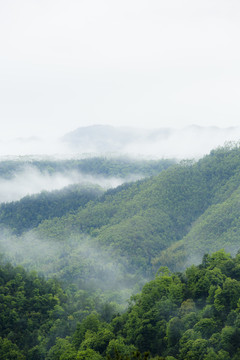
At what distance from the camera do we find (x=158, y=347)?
62.7 meters

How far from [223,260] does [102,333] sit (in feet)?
70.7

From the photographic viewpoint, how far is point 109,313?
81.7m

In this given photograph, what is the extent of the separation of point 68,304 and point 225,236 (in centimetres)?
9150

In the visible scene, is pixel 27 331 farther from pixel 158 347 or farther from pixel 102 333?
pixel 158 347

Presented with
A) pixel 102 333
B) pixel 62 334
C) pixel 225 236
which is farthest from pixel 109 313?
pixel 225 236

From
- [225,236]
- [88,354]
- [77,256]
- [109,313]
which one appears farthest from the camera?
[77,256]

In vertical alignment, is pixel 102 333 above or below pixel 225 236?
above

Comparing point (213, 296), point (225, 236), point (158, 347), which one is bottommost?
point (225, 236)

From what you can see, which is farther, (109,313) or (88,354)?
(109,313)

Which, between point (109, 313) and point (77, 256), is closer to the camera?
point (109, 313)

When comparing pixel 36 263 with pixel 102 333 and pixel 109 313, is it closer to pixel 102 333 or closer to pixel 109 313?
pixel 109 313

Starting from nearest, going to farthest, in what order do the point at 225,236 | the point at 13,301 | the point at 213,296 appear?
1. the point at 213,296
2. the point at 13,301
3. the point at 225,236

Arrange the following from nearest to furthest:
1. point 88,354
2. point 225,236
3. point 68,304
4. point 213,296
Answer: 1. point 88,354
2. point 213,296
3. point 68,304
4. point 225,236

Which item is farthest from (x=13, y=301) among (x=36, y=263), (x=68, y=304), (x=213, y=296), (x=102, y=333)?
(x=36, y=263)
